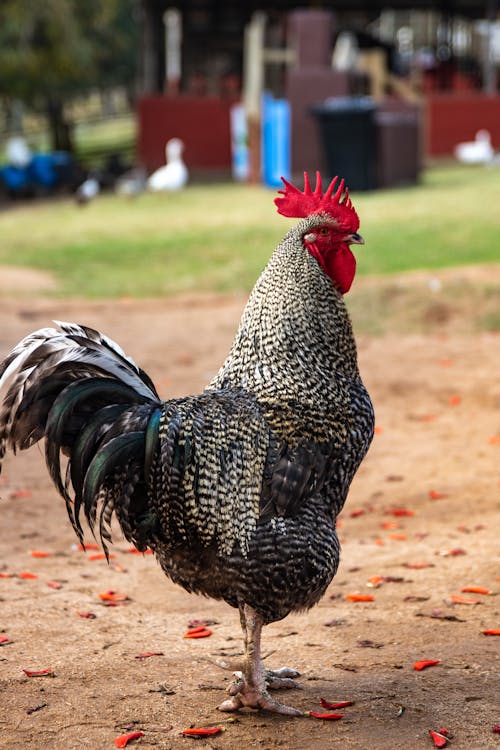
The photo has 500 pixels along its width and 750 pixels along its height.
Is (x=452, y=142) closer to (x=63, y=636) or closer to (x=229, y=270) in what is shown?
(x=229, y=270)

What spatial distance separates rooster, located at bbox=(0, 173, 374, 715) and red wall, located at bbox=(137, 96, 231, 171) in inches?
1149

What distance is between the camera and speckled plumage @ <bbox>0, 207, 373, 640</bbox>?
4680 millimetres

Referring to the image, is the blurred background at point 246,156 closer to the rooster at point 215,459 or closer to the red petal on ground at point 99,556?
the red petal on ground at point 99,556

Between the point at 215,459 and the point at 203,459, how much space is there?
0.06 metres

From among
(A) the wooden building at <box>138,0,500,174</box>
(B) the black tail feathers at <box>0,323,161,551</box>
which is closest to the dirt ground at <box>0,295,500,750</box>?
(B) the black tail feathers at <box>0,323,161,551</box>

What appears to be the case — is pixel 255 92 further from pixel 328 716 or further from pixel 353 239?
pixel 328 716

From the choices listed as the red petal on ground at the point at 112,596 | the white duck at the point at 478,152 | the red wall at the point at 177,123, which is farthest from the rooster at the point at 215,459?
the white duck at the point at 478,152

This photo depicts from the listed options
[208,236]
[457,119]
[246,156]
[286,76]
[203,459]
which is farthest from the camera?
[457,119]

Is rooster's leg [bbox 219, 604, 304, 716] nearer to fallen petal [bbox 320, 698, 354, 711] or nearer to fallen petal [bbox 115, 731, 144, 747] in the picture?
fallen petal [bbox 320, 698, 354, 711]

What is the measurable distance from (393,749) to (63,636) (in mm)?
2186

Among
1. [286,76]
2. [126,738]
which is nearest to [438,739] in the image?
[126,738]

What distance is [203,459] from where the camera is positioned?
473 centimetres

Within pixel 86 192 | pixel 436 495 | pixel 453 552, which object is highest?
pixel 86 192

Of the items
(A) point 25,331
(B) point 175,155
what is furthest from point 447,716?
(B) point 175,155
